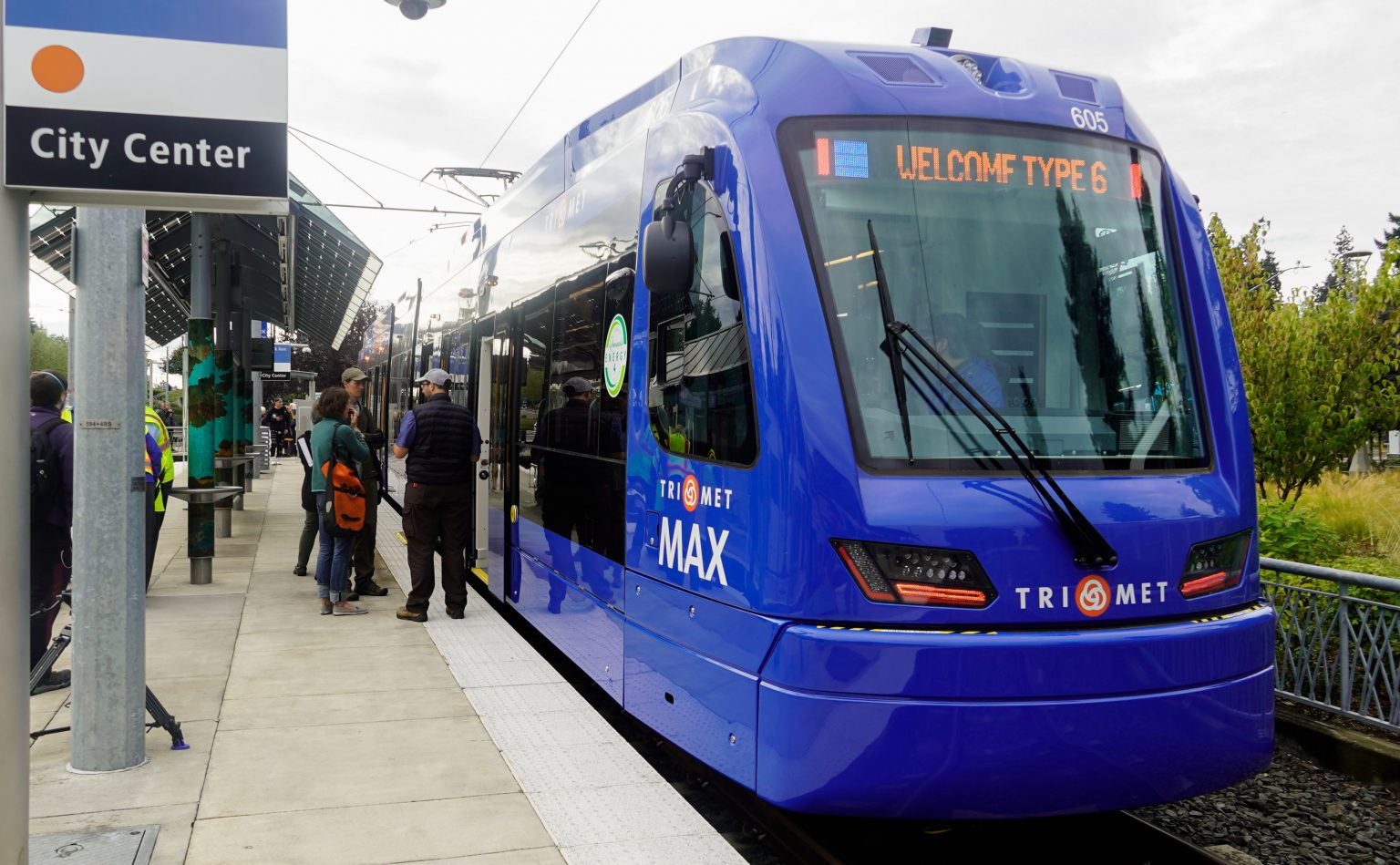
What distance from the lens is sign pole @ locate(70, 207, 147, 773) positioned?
4969 mm

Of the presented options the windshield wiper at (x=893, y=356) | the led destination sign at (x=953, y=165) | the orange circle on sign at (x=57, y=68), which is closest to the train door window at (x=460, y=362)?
the led destination sign at (x=953, y=165)

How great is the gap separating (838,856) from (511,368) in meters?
4.58

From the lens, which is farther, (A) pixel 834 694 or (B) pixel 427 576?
(B) pixel 427 576

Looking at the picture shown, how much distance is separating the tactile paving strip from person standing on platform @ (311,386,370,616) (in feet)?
5.13

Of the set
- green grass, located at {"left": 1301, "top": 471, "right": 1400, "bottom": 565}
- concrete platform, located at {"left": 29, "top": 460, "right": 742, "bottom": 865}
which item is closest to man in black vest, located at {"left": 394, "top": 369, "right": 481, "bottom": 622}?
concrete platform, located at {"left": 29, "top": 460, "right": 742, "bottom": 865}

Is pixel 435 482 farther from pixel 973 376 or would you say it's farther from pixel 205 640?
pixel 973 376

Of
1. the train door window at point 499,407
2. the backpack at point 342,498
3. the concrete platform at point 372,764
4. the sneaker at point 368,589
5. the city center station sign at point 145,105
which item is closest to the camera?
the city center station sign at point 145,105

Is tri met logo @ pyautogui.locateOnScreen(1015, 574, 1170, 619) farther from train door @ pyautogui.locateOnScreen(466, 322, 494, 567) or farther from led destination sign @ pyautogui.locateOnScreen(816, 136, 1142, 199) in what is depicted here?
train door @ pyautogui.locateOnScreen(466, 322, 494, 567)

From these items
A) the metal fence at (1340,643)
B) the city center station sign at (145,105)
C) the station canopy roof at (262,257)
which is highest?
the station canopy roof at (262,257)

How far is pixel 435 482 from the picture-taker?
8.73 metres

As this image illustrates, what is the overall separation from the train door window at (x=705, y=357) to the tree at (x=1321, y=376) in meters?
7.12

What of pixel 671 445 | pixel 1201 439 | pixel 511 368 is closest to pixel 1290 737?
pixel 1201 439

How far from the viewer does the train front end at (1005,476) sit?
12.8ft

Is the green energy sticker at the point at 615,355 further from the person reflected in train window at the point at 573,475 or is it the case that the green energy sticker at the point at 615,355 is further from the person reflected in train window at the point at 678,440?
the person reflected in train window at the point at 678,440
